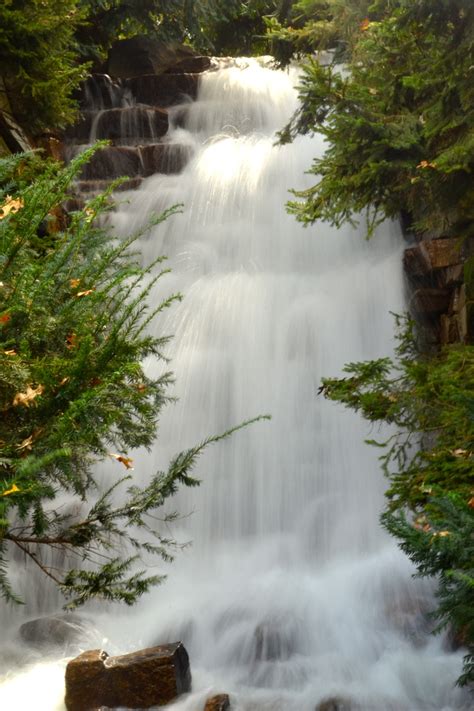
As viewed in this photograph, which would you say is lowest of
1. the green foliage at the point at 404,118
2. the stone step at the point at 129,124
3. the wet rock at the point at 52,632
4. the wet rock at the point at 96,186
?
the wet rock at the point at 52,632

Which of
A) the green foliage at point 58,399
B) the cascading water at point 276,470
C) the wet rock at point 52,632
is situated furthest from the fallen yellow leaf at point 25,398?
the wet rock at point 52,632

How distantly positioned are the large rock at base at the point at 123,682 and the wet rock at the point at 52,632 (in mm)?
947

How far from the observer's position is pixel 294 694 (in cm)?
502

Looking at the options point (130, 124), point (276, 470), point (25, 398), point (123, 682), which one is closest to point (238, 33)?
point (130, 124)

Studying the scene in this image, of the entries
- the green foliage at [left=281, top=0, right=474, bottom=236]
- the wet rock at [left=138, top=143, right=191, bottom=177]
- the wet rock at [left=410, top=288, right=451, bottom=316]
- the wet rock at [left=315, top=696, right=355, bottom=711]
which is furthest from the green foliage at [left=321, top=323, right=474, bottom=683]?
the wet rock at [left=138, top=143, right=191, bottom=177]

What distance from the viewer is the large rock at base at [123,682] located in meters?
4.81

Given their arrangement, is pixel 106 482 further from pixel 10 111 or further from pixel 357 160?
pixel 10 111

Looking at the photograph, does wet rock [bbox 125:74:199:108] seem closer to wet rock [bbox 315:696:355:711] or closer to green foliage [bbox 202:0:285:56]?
green foliage [bbox 202:0:285:56]

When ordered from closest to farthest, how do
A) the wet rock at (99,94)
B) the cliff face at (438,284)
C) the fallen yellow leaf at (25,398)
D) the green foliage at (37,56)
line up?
1. the fallen yellow leaf at (25,398)
2. the cliff face at (438,284)
3. the green foliage at (37,56)
4. the wet rock at (99,94)

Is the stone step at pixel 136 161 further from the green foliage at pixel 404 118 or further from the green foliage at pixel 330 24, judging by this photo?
the green foliage at pixel 404 118

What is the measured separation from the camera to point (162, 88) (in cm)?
1608

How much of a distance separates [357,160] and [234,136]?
956 cm

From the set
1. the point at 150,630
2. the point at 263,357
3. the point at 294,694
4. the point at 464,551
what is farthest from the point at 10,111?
the point at 464,551

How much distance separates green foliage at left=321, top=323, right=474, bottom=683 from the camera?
256 centimetres
